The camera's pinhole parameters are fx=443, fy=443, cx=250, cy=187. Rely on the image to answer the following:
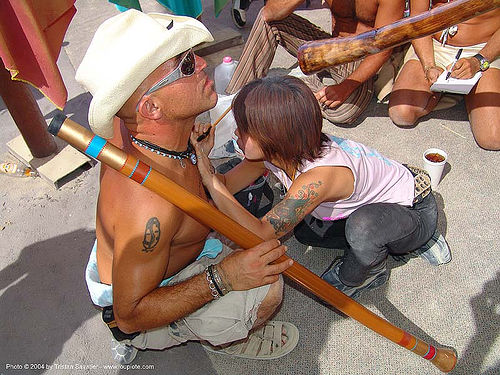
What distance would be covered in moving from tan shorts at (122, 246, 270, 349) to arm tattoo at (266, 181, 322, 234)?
1.12 ft

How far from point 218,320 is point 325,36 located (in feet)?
9.59

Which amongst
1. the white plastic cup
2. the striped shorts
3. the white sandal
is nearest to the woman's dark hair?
the white sandal

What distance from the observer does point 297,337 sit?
273cm

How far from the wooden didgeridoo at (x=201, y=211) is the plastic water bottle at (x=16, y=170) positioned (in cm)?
265

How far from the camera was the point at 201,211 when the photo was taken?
75.4 inches

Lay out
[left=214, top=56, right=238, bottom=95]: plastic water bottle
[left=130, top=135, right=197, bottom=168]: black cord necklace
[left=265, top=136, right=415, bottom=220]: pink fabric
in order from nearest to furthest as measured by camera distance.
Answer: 1. [left=130, top=135, right=197, bottom=168]: black cord necklace
2. [left=265, top=136, right=415, bottom=220]: pink fabric
3. [left=214, top=56, right=238, bottom=95]: plastic water bottle

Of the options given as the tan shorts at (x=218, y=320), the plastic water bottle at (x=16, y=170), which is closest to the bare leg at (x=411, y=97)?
the tan shorts at (x=218, y=320)

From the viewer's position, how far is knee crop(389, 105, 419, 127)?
3899 millimetres

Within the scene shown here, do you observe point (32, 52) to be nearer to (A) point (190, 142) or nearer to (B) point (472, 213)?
(A) point (190, 142)

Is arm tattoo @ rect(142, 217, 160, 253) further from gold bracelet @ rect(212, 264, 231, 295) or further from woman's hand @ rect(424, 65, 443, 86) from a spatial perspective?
woman's hand @ rect(424, 65, 443, 86)

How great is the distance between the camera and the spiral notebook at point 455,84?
3506 millimetres

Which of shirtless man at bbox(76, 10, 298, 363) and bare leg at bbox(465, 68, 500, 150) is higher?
shirtless man at bbox(76, 10, 298, 363)

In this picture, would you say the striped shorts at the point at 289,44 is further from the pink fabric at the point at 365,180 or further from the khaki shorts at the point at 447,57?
the pink fabric at the point at 365,180

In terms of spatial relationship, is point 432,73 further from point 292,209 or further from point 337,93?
point 292,209
